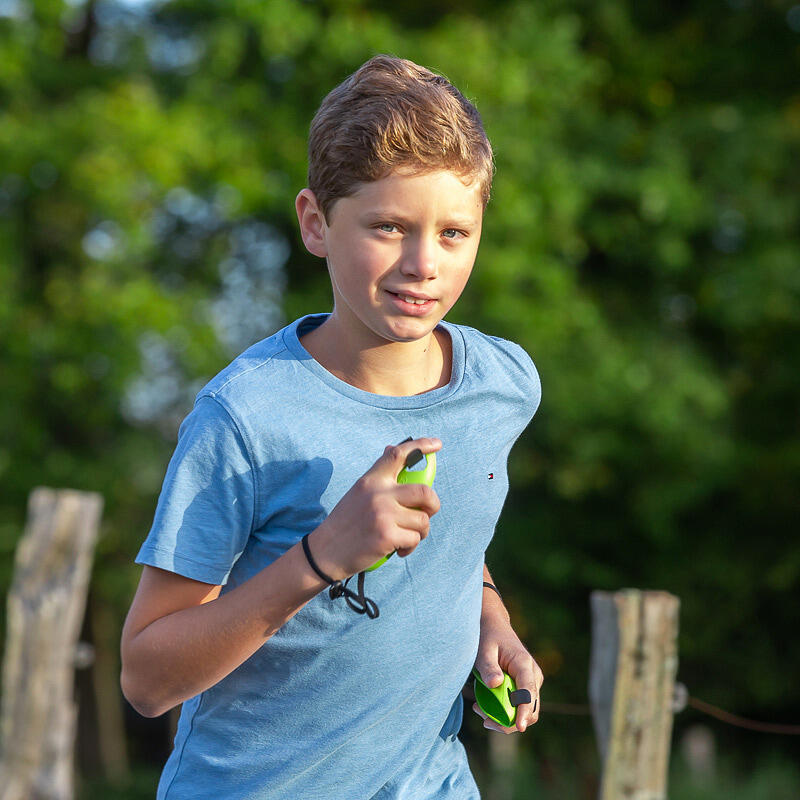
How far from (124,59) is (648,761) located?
9886mm

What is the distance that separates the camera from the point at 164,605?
5.28ft

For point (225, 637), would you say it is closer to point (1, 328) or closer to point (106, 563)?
point (1, 328)

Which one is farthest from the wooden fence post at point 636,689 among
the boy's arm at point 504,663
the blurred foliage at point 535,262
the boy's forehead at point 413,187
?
the blurred foliage at point 535,262

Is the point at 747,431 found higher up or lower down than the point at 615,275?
lower down

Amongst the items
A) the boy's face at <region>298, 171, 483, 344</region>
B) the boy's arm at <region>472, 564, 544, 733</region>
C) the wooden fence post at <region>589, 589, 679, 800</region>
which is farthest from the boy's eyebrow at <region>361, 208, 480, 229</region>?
the wooden fence post at <region>589, 589, 679, 800</region>

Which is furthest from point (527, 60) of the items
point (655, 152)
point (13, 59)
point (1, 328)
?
point (1, 328)

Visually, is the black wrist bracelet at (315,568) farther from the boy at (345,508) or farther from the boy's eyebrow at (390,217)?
the boy's eyebrow at (390,217)

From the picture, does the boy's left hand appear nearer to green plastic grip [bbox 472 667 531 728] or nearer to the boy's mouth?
green plastic grip [bbox 472 667 531 728]

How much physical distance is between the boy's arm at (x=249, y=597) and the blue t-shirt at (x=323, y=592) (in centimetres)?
7

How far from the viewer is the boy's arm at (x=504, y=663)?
185cm

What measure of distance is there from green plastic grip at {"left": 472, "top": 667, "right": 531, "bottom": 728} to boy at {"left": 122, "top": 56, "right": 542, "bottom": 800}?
0.07 feet

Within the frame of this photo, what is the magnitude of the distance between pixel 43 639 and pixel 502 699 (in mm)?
3969

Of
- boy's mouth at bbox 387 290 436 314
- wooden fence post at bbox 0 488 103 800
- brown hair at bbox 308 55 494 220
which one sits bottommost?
wooden fence post at bbox 0 488 103 800

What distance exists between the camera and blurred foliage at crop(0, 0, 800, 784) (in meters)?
9.99
